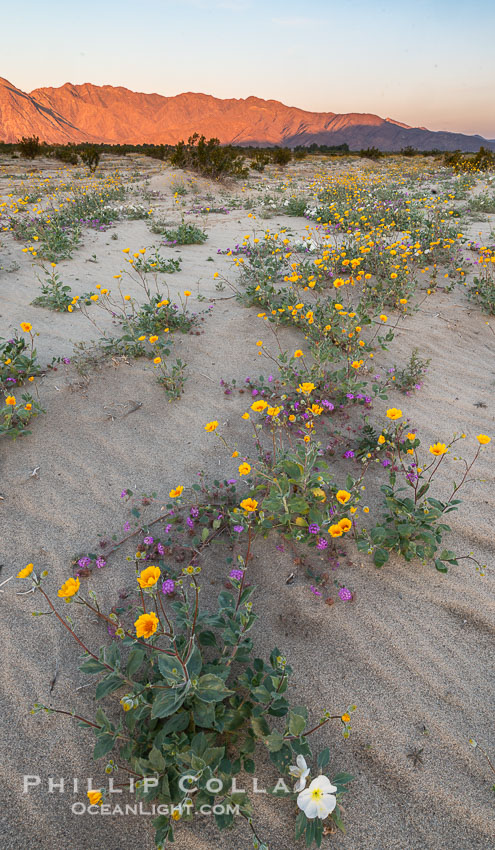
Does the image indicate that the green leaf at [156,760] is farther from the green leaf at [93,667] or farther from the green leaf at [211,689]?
the green leaf at [93,667]

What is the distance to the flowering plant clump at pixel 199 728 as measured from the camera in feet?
4.83

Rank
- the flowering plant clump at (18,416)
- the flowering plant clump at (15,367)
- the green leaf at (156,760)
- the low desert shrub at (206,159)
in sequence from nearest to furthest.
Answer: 1. the green leaf at (156,760)
2. the flowering plant clump at (18,416)
3. the flowering plant clump at (15,367)
4. the low desert shrub at (206,159)

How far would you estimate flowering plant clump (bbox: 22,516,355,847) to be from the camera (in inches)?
58.0

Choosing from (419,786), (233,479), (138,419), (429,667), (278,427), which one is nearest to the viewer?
(419,786)

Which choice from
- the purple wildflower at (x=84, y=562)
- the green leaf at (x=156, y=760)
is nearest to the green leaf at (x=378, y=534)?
the green leaf at (x=156, y=760)

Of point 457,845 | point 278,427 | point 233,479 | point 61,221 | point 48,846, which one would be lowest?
point 48,846

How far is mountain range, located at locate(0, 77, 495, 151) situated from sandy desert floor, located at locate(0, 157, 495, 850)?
423 feet

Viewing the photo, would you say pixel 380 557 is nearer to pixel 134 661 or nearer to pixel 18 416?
pixel 134 661

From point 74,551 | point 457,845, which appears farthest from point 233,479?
point 457,845

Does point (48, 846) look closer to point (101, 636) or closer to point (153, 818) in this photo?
point (153, 818)

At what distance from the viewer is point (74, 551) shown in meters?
2.66

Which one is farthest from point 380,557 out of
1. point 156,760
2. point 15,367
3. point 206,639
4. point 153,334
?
point 15,367

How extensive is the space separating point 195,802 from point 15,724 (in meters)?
0.96

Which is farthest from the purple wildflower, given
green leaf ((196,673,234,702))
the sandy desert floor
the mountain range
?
the mountain range
